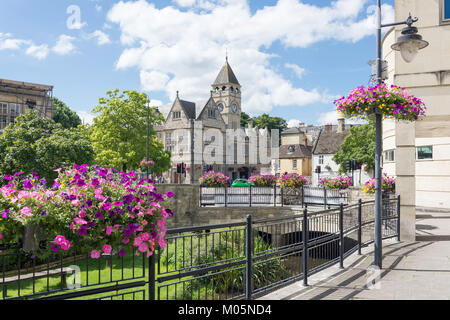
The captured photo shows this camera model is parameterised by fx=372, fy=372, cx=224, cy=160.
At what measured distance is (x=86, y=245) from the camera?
3717 mm

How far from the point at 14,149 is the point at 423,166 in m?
25.6

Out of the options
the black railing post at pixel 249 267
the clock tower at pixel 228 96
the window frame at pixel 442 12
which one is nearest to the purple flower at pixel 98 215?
the black railing post at pixel 249 267

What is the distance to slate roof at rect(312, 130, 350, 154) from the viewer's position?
199 ft

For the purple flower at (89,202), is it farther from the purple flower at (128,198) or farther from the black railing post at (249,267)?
the black railing post at (249,267)

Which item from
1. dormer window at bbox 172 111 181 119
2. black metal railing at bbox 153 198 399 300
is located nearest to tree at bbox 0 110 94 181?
black metal railing at bbox 153 198 399 300

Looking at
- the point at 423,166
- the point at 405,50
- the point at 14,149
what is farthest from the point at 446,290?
the point at 14,149

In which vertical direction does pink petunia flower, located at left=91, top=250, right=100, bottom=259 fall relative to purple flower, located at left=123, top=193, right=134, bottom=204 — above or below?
below

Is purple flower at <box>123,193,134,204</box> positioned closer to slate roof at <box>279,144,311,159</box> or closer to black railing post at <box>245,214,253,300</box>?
black railing post at <box>245,214,253,300</box>

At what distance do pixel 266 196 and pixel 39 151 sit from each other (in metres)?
14.8

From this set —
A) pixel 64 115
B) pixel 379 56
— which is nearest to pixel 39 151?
pixel 379 56

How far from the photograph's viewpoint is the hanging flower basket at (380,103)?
772 cm

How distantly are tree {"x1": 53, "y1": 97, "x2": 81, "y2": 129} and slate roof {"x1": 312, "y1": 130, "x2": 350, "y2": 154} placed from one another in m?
42.4
